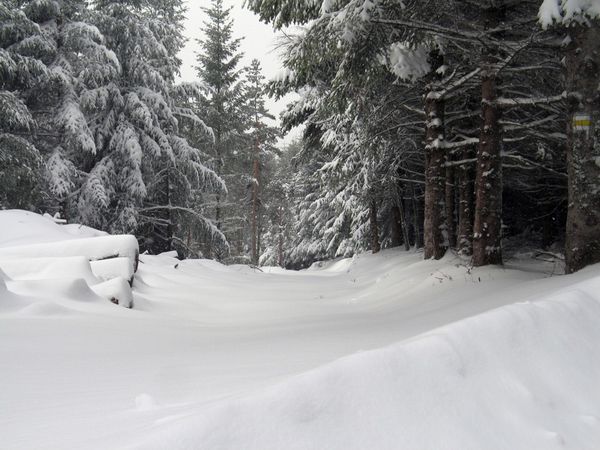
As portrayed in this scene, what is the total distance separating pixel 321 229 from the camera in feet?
99.5

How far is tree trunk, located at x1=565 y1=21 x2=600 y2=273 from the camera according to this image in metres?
5.68

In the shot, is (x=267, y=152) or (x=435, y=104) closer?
(x=435, y=104)

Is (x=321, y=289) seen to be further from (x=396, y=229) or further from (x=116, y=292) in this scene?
(x=396, y=229)

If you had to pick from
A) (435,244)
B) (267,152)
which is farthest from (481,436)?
(267,152)

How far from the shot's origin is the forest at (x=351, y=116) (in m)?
6.50

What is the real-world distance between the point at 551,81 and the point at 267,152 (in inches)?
950

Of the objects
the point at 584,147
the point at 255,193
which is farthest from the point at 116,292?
the point at 255,193

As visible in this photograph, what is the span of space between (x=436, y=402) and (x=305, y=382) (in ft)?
1.87

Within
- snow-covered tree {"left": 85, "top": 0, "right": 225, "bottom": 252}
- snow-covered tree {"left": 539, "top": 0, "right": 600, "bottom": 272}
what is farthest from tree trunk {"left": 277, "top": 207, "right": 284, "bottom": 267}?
snow-covered tree {"left": 539, "top": 0, "right": 600, "bottom": 272}

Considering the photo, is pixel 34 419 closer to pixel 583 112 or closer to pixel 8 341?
pixel 8 341

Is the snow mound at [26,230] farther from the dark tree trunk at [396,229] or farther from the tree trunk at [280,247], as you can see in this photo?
the tree trunk at [280,247]

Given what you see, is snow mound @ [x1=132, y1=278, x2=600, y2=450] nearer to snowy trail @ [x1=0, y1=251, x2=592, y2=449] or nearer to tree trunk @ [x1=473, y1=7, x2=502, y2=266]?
snowy trail @ [x1=0, y1=251, x2=592, y2=449]

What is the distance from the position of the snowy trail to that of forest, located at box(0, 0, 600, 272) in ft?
5.13

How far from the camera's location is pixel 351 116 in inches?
465
